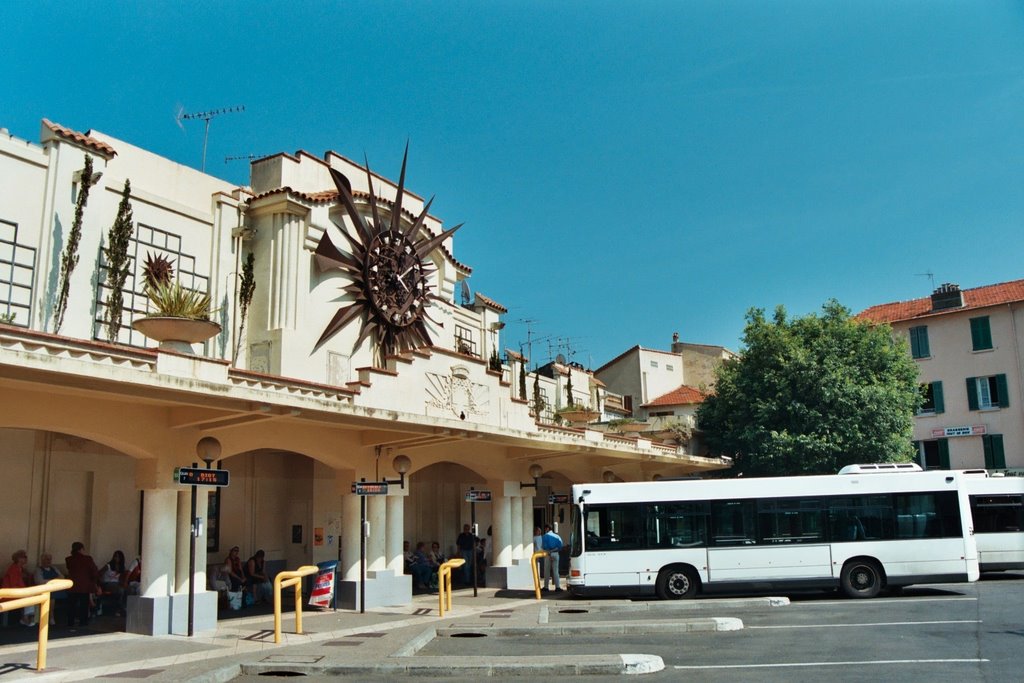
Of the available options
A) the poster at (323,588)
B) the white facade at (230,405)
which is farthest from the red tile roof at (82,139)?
the poster at (323,588)

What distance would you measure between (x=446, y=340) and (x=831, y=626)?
16.8m

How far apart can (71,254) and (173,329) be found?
592 centimetres

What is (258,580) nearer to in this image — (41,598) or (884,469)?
(41,598)

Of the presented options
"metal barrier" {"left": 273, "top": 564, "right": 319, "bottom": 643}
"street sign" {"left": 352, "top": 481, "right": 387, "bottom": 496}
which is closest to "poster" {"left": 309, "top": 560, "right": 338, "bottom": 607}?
"street sign" {"left": 352, "top": 481, "right": 387, "bottom": 496}

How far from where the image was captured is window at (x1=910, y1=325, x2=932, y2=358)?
143 feet

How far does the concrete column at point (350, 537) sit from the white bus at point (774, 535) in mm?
5058

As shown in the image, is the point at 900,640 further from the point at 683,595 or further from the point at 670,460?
the point at 670,460

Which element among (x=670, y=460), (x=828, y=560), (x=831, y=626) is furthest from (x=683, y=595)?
(x=670, y=460)

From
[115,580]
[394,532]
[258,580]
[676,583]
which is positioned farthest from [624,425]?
[115,580]

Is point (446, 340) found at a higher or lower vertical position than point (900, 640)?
higher

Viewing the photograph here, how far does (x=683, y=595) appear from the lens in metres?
19.4

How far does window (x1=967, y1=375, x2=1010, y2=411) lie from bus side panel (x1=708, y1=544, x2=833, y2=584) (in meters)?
26.3

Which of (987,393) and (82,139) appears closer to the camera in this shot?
(82,139)

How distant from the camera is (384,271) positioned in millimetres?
25078
